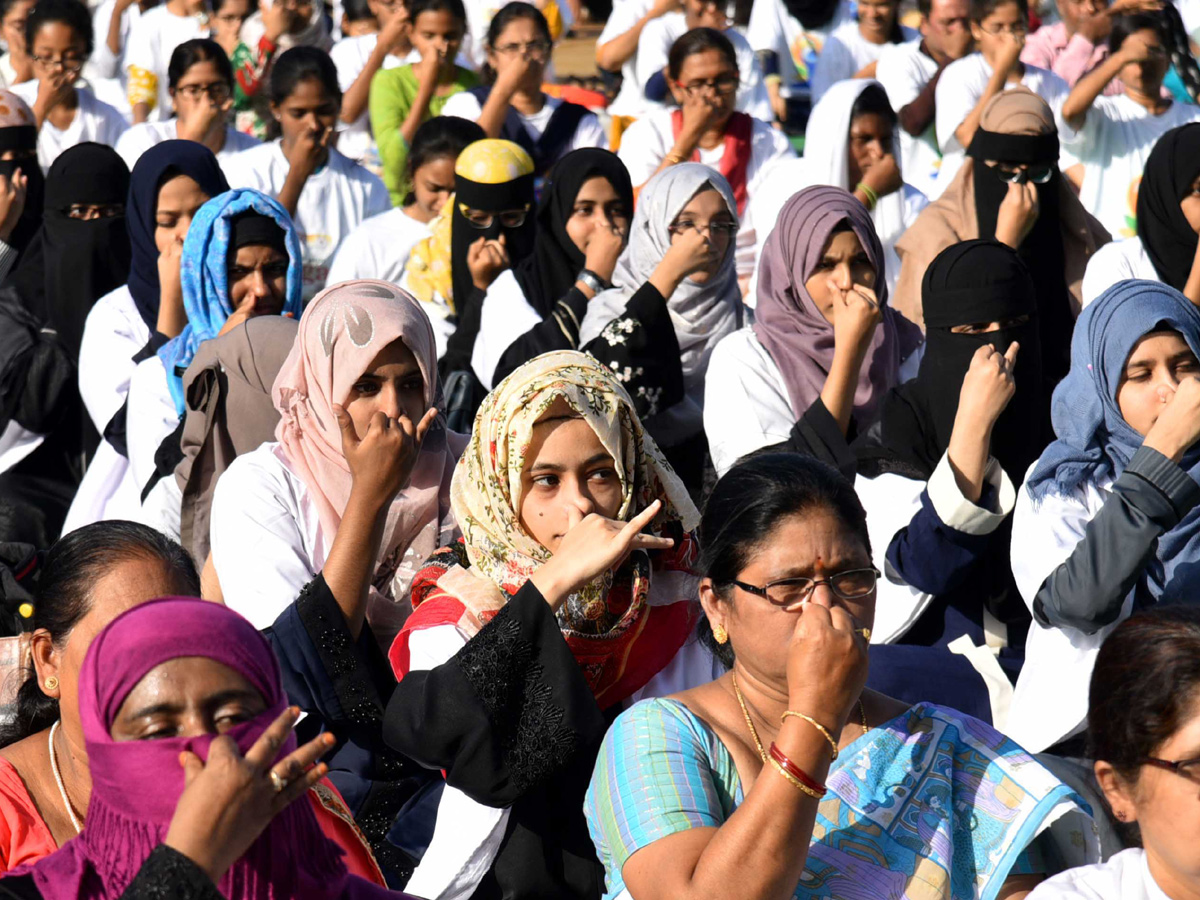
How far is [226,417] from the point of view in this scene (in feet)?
13.7

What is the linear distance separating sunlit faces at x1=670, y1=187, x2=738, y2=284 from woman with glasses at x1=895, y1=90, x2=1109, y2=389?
81cm

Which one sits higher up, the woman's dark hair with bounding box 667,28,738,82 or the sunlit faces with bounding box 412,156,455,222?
the woman's dark hair with bounding box 667,28,738,82

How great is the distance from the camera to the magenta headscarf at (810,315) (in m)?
4.69

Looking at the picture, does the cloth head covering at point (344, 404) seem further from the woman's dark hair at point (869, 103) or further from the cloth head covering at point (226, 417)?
the woman's dark hair at point (869, 103)

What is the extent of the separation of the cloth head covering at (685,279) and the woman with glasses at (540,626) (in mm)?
2196

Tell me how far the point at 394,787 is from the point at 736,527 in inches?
38.1

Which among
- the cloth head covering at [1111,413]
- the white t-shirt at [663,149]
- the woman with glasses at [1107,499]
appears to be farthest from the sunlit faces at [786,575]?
the white t-shirt at [663,149]

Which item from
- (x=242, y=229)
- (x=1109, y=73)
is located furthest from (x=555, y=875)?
(x=1109, y=73)

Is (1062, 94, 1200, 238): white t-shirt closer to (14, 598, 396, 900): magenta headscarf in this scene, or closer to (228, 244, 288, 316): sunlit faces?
(228, 244, 288, 316): sunlit faces

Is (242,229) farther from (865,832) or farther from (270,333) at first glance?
(865,832)

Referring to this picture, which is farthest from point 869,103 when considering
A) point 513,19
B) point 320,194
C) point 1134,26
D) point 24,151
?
point 24,151

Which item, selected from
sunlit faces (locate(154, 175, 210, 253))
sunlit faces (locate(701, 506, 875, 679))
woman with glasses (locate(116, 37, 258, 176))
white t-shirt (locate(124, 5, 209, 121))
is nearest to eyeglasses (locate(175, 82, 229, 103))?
woman with glasses (locate(116, 37, 258, 176))

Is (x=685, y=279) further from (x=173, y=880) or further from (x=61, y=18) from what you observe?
(x=61, y=18)

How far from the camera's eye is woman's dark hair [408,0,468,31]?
27.0ft
